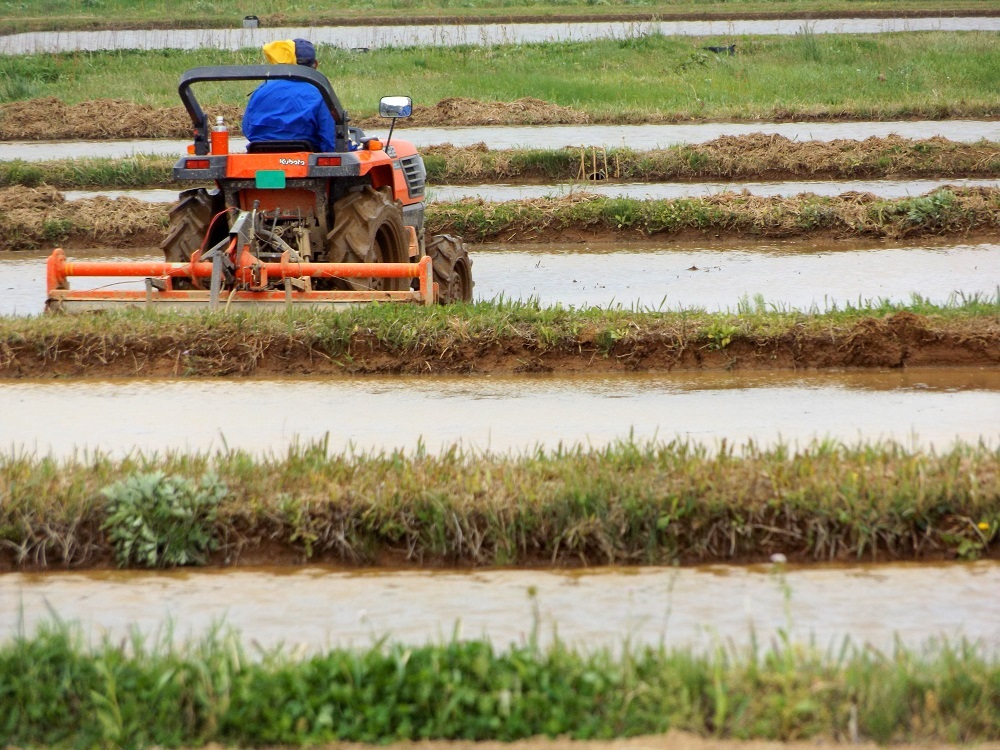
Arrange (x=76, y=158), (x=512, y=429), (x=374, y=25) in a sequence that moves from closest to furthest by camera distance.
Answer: (x=512, y=429) → (x=76, y=158) → (x=374, y=25)

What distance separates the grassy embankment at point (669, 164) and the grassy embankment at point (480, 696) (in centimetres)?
1188

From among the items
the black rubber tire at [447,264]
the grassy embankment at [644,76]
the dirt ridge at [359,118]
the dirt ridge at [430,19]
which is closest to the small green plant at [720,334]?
the black rubber tire at [447,264]

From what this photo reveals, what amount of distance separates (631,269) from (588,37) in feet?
64.8

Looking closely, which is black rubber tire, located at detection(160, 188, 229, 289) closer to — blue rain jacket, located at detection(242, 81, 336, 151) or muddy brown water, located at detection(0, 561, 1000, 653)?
blue rain jacket, located at detection(242, 81, 336, 151)

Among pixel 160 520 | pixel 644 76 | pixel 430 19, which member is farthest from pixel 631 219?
pixel 430 19

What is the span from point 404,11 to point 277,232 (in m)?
31.2

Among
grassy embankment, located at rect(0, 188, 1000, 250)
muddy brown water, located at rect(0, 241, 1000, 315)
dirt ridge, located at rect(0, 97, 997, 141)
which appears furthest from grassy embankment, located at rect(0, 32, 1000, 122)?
muddy brown water, located at rect(0, 241, 1000, 315)

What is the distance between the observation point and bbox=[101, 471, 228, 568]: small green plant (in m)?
4.65

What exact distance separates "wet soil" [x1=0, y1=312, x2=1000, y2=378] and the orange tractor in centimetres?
45

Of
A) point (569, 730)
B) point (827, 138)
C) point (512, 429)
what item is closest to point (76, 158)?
point (827, 138)

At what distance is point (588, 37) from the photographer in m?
29.2

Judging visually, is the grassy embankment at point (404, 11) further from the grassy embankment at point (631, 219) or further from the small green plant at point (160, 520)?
→ the small green plant at point (160, 520)

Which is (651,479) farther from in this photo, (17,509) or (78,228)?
(78,228)

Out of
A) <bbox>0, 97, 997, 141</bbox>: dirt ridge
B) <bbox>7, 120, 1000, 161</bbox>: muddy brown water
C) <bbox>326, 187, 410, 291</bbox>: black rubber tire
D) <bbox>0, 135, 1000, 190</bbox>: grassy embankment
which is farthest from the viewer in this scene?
<bbox>0, 97, 997, 141</bbox>: dirt ridge
